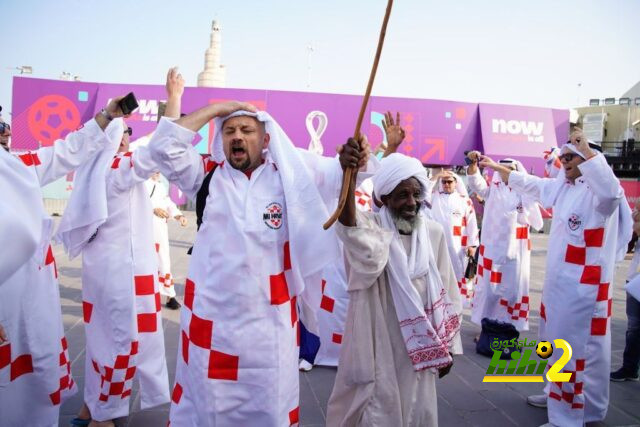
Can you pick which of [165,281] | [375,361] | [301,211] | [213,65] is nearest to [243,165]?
[301,211]

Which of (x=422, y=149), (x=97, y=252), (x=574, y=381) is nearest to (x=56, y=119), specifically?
(x=422, y=149)

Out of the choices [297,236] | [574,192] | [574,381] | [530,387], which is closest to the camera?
[297,236]

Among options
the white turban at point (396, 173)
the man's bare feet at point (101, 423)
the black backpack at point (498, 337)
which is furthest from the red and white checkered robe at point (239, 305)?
the black backpack at point (498, 337)

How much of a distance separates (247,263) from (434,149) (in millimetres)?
11816

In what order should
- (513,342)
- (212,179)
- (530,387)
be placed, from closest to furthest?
1. (212,179)
2. (530,387)
3. (513,342)

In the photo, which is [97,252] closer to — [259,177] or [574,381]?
[259,177]

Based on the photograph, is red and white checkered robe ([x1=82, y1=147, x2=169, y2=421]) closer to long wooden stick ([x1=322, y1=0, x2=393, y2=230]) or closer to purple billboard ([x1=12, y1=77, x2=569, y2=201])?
long wooden stick ([x1=322, y1=0, x2=393, y2=230])

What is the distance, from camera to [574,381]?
10.7 feet

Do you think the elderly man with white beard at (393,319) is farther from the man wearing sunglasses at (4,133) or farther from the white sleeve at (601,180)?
the man wearing sunglasses at (4,133)

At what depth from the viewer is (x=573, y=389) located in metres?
3.25

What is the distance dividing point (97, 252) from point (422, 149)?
36.7 ft

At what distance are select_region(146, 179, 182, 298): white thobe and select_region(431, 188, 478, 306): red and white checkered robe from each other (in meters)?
3.64

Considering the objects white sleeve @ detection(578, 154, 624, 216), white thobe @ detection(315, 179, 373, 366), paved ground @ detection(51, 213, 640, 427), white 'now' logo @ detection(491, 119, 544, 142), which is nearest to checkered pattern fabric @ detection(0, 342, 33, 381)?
paved ground @ detection(51, 213, 640, 427)

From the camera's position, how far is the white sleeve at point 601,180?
123 inches
